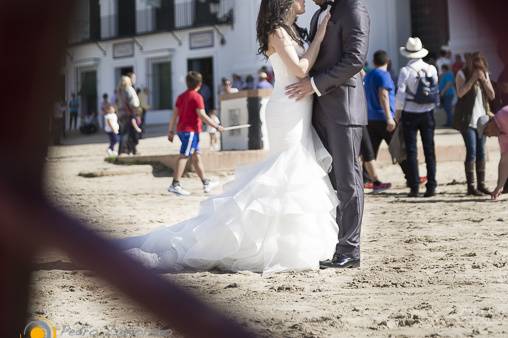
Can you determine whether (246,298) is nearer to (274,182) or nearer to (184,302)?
(274,182)

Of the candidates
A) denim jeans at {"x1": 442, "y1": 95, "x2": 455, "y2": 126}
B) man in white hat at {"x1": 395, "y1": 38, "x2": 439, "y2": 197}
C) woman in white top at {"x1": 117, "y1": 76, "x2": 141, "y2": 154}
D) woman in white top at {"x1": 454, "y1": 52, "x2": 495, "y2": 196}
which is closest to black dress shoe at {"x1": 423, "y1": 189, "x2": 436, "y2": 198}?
man in white hat at {"x1": 395, "y1": 38, "x2": 439, "y2": 197}

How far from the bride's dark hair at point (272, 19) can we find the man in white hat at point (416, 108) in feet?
10.8

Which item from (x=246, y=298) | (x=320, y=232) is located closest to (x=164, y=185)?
(x=320, y=232)

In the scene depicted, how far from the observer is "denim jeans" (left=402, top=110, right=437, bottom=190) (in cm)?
658

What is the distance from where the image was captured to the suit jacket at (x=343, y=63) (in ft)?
→ 10.0

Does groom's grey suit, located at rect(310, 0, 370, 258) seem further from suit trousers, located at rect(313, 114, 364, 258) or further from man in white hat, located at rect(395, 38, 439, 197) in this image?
man in white hat, located at rect(395, 38, 439, 197)

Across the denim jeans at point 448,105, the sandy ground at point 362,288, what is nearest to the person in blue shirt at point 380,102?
the sandy ground at point 362,288

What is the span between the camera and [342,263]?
3.28 meters

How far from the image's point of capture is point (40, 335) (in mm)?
706

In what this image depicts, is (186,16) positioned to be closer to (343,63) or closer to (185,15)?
(185,15)

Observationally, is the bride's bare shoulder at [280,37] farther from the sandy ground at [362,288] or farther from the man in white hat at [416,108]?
the man in white hat at [416,108]

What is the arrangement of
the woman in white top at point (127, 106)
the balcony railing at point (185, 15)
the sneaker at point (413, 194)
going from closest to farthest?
the sneaker at point (413, 194), the woman in white top at point (127, 106), the balcony railing at point (185, 15)

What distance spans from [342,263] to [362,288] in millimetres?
519

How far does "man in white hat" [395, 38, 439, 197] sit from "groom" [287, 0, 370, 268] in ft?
10.8
